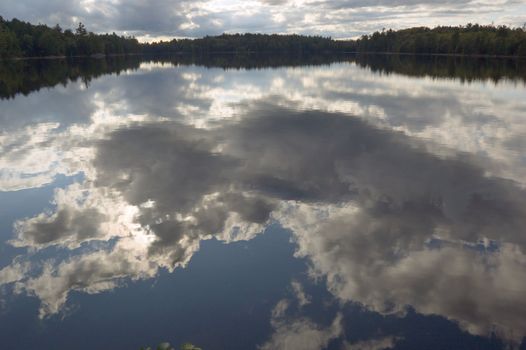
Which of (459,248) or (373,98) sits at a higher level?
(373,98)

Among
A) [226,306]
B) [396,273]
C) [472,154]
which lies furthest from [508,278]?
[472,154]

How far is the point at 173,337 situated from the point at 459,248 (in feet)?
40.3

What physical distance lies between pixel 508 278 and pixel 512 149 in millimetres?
21702

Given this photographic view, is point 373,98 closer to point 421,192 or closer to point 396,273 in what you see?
point 421,192

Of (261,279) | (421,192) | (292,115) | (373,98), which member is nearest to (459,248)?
(421,192)

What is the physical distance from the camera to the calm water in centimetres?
1188

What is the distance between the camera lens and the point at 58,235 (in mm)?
17625

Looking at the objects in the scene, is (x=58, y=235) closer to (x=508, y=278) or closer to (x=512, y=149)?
(x=508, y=278)

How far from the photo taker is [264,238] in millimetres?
17391

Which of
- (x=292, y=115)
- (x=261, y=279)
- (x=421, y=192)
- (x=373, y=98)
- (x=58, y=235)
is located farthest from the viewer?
(x=373, y=98)

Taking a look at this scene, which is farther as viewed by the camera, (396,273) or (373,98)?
(373,98)

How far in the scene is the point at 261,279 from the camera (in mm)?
14281

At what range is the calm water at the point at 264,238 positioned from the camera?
11875 mm

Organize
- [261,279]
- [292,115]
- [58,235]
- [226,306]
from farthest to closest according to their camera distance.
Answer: [292,115]
[58,235]
[261,279]
[226,306]
